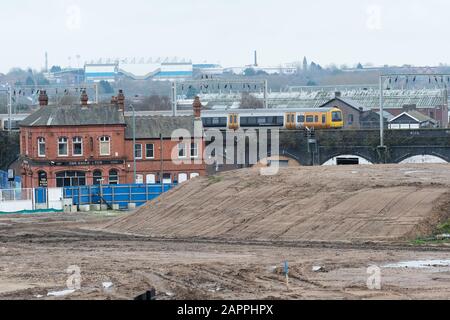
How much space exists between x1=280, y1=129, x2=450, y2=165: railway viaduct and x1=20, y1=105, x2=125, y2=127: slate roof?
14.3 m

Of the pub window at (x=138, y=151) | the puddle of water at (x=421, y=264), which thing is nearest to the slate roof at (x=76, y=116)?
the pub window at (x=138, y=151)

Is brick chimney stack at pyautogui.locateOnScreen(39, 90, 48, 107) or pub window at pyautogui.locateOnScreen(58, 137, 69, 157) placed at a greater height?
brick chimney stack at pyautogui.locateOnScreen(39, 90, 48, 107)

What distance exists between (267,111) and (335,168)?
37.8 meters

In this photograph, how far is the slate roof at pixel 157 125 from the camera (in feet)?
254

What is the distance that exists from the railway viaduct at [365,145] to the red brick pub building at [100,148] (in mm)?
9594

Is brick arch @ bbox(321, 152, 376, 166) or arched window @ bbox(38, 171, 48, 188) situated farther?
brick arch @ bbox(321, 152, 376, 166)

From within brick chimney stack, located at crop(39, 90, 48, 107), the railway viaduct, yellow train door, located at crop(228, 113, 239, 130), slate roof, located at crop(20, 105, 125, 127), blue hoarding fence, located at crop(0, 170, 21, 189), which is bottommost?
blue hoarding fence, located at crop(0, 170, 21, 189)

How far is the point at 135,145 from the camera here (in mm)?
76938

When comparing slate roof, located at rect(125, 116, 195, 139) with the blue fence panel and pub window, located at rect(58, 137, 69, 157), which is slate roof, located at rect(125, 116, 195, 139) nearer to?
pub window, located at rect(58, 137, 69, 157)

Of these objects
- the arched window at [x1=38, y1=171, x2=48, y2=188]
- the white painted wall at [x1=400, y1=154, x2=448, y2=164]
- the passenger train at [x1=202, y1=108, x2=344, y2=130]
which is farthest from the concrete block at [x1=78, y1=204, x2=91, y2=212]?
the passenger train at [x1=202, y1=108, x2=344, y2=130]

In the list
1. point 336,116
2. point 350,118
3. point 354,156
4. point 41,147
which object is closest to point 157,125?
point 41,147

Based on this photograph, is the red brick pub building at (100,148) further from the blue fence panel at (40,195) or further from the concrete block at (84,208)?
the concrete block at (84,208)

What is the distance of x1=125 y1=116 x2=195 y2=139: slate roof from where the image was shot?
254ft

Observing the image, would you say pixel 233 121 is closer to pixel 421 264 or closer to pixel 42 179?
pixel 42 179
